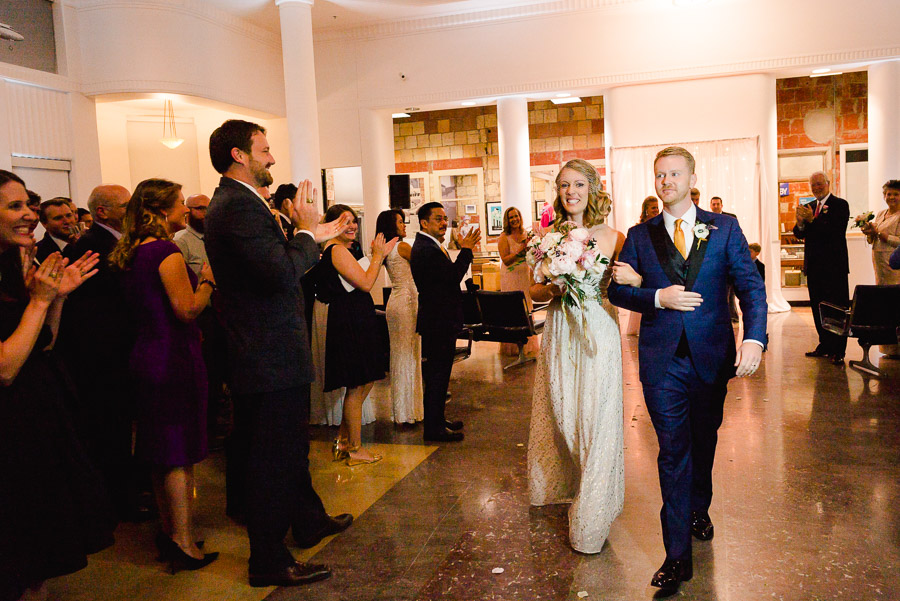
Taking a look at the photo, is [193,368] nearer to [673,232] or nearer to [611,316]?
[611,316]

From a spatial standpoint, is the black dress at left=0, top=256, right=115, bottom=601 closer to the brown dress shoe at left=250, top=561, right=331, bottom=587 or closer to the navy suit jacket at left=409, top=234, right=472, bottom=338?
the brown dress shoe at left=250, top=561, right=331, bottom=587

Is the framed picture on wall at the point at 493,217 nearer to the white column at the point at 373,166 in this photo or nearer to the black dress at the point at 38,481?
the white column at the point at 373,166

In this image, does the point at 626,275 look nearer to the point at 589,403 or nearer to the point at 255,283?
the point at 589,403

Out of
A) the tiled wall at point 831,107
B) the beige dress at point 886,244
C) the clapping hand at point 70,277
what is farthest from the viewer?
the tiled wall at point 831,107

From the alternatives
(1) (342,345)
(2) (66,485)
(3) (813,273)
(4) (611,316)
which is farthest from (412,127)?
(2) (66,485)

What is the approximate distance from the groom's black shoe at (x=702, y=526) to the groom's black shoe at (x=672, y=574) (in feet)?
1.63

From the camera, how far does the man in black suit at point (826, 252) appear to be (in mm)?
7801

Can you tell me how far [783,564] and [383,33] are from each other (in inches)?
468

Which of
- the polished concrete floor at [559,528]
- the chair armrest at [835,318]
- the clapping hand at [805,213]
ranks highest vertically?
the clapping hand at [805,213]

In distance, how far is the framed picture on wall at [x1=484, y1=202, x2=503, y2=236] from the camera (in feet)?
54.6

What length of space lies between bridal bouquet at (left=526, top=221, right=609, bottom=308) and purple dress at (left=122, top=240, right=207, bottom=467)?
1.72 m

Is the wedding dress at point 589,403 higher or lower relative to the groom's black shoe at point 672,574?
higher

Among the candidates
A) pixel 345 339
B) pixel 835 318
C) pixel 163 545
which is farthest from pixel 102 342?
pixel 835 318

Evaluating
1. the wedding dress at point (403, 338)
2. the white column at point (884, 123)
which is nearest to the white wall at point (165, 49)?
the wedding dress at point (403, 338)
